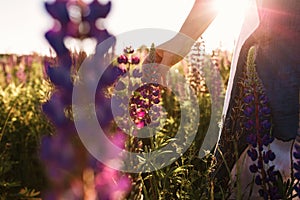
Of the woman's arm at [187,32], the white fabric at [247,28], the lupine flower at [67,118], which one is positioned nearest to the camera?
the lupine flower at [67,118]

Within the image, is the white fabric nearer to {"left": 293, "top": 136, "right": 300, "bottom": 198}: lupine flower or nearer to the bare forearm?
the bare forearm

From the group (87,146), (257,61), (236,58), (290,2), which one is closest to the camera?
(87,146)

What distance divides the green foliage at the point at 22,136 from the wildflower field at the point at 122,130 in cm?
1

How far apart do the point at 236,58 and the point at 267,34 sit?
282 millimetres

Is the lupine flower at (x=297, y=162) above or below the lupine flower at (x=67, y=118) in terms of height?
below

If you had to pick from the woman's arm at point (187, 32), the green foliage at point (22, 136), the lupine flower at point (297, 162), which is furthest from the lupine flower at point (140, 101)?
the green foliage at point (22, 136)

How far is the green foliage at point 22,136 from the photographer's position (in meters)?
3.39

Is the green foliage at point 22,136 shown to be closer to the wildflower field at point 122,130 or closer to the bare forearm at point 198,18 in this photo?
the wildflower field at point 122,130

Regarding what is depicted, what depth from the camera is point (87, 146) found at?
42.4 inches

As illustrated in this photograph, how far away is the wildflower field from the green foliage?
1 centimetres

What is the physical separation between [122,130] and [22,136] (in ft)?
8.88

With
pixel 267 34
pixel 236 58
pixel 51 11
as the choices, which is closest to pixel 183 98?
pixel 236 58

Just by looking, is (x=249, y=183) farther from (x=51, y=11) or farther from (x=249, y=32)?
(x=51, y=11)

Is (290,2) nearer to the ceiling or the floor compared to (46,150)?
nearer to the ceiling
